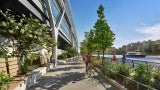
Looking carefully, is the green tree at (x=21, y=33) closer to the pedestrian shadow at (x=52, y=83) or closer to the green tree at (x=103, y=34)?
the pedestrian shadow at (x=52, y=83)

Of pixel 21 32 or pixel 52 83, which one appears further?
pixel 21 32

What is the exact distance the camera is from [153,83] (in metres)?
11.0

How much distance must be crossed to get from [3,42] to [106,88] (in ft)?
36.2

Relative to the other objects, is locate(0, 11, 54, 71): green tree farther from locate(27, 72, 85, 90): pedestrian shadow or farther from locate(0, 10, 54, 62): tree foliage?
locate(27, 72, 85, 90): pedestrian shadow

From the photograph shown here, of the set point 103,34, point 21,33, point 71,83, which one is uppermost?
point 103,34

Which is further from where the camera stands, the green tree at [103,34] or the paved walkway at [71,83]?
the green tree at [103,34]

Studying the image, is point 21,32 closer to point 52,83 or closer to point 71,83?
point 52,83

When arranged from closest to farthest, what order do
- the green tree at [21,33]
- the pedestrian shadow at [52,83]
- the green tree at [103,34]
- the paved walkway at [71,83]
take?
the paved walkway at [71,83] → the pedestrian shadow at [52,83] → the green tree at [21,33] → the green tree at [103,34]

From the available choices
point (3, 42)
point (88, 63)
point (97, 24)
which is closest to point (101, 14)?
point (97, 24)

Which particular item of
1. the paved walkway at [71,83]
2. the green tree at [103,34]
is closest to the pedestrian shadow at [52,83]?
the paved walkway at [71,83]

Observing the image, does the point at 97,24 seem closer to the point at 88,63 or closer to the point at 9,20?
the point at 88,63

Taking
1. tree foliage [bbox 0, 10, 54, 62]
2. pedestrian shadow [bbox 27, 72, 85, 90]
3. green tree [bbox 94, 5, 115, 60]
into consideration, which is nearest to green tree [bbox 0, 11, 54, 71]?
tree foliage [bbox 0, 10, 54, 62]

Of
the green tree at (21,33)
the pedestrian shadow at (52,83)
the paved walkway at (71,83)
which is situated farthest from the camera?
the green tree at (21,33)

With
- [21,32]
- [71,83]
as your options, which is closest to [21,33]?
[21,32]
